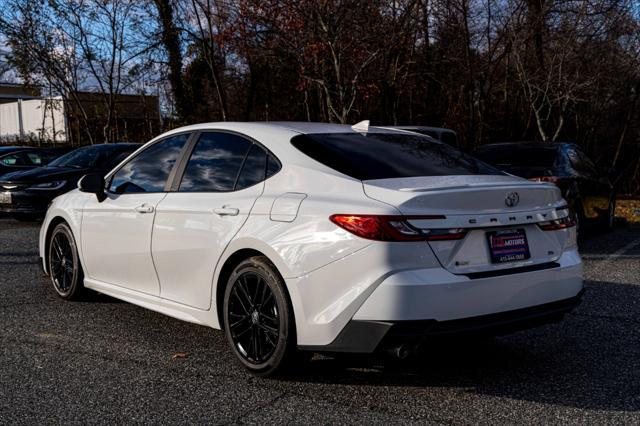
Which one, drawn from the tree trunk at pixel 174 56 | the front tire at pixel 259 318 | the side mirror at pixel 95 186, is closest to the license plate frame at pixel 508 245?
the front tire at pixel 259 318

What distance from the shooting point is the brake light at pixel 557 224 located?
14.1ft

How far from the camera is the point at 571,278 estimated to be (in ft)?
14.3

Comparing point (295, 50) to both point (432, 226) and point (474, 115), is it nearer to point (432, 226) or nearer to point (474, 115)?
point (474, 115)

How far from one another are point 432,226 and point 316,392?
116cm

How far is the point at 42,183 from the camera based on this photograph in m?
13.0

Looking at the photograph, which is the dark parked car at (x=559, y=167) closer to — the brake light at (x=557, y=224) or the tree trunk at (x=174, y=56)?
the brake light at (x=557, y=224)

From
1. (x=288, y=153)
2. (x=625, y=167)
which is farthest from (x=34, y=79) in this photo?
(x=288, y=153)

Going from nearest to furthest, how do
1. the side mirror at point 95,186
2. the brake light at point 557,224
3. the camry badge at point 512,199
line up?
the camry badge at point 512,199
the brake light at point 557,224
the side mirror at point 95,186

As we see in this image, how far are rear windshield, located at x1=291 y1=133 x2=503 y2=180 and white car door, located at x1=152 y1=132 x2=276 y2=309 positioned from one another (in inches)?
15.5

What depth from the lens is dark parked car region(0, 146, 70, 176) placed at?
16.8 m

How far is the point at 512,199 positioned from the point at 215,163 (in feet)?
6.46

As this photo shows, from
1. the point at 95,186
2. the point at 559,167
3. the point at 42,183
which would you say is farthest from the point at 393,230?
the point at 42,183

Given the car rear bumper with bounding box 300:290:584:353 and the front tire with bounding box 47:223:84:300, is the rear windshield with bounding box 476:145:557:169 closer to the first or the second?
the front tire with bounding box 47:223:84:300

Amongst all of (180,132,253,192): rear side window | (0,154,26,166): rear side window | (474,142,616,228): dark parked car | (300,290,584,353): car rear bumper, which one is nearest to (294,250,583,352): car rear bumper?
(300,290,584,353): car rear bumper
